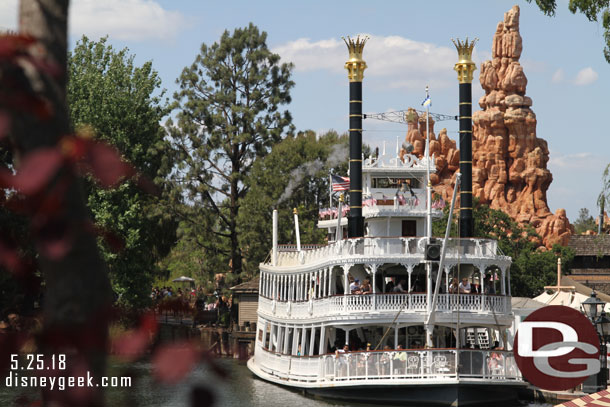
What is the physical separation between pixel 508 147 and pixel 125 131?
59.0 metres

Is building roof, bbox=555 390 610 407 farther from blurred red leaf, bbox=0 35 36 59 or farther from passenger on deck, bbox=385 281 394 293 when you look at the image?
blurred red leaf, bbox=0 35 36 59

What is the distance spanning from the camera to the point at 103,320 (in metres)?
2.31

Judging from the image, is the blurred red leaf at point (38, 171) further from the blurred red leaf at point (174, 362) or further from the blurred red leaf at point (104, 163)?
the blurred red leaf at point (174, 362)

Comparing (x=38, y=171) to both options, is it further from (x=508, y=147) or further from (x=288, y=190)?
(x=508, y=147)

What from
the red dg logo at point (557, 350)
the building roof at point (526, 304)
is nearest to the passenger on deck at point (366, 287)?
the red dg logo at point (557, 350)

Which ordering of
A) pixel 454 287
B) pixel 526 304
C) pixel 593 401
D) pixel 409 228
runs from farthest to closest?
pixel 526 304
pixel 409 228
pixel 454 287
pixel 593 401

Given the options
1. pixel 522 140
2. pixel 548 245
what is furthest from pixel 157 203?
pixel 522 140

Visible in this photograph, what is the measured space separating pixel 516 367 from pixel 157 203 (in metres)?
31.8

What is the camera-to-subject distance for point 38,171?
204 centimetres

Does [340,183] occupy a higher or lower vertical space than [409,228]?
higher

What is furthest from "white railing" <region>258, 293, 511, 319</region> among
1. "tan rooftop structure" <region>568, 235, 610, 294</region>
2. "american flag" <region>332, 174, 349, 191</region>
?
"tan rooftop structure" <region>568, 235, 610, 294</region>

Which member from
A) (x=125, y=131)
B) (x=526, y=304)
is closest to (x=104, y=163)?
(x=526, y=304)

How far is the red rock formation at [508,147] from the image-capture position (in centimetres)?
9762

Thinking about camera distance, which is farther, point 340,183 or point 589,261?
point 589,261
